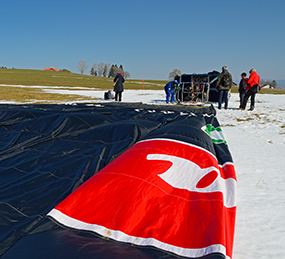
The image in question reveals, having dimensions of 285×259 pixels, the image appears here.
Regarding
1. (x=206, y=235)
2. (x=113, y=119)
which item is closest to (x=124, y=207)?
(x=206, y=235)

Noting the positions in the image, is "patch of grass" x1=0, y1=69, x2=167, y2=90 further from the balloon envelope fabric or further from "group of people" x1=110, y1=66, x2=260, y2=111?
the balloon envelope fabric

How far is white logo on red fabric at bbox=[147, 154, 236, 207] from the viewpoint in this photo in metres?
1.58

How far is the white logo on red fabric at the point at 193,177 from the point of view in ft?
5.19

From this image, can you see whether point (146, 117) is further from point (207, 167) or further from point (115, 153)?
point (207, 167)

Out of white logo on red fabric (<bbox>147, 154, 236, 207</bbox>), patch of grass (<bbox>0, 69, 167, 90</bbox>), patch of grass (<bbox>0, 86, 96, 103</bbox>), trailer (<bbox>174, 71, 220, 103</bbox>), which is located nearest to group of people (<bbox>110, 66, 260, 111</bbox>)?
trailer (<bbox>174, 71, 220, 103</bbox>)

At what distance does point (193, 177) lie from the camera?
1.69 meters

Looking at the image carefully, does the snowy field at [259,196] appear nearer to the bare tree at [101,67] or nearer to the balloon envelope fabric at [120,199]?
the balloon envelope fabric at [120,199]

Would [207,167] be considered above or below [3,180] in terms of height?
above

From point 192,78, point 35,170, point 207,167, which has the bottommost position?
point 35,170

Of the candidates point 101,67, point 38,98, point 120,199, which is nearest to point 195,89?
point 38,98

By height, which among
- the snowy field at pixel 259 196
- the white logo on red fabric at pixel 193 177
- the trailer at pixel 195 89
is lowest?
the snowy field at pixel 259 196

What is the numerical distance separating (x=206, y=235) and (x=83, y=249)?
58 centimetres

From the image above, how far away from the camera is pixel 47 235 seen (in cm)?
114

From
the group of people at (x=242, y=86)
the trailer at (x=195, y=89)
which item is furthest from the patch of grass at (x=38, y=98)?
the group of people at (x=242, y=86)
